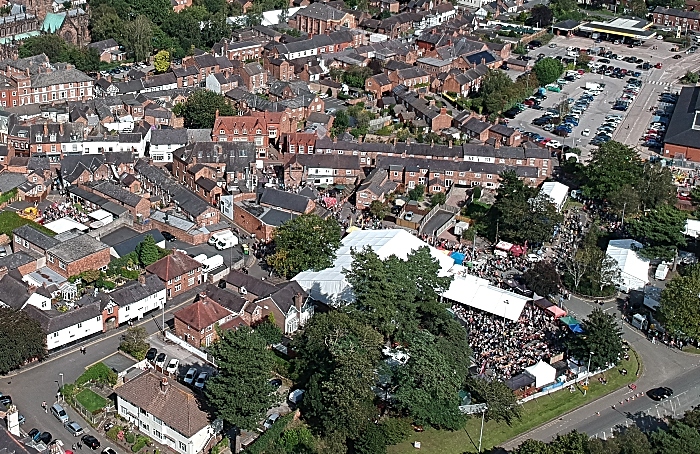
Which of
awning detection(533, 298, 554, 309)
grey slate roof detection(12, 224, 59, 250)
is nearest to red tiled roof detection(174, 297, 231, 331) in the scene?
grey slate roof detection(12, 224, 59, 250)

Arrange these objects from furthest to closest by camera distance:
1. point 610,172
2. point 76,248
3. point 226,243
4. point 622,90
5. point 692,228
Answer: point 622,90, point 610,172, point 692,228, point 226,243, point 76,248

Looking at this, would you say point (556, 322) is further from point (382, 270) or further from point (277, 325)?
point (277, 325)

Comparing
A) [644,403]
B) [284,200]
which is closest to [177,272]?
[284,200]

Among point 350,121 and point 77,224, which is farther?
point 350,121

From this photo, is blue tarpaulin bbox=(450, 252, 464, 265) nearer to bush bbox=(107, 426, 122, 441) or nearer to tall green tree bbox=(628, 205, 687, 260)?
tall green tree bbox=(628, 205, 687, 260)

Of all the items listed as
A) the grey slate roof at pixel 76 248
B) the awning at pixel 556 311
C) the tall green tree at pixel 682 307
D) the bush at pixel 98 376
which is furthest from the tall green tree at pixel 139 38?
the tall green tree at pixel 682 307

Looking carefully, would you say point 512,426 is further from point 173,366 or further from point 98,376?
point 98,376

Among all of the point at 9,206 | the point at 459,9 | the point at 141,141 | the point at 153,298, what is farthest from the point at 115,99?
the point at 459,9
